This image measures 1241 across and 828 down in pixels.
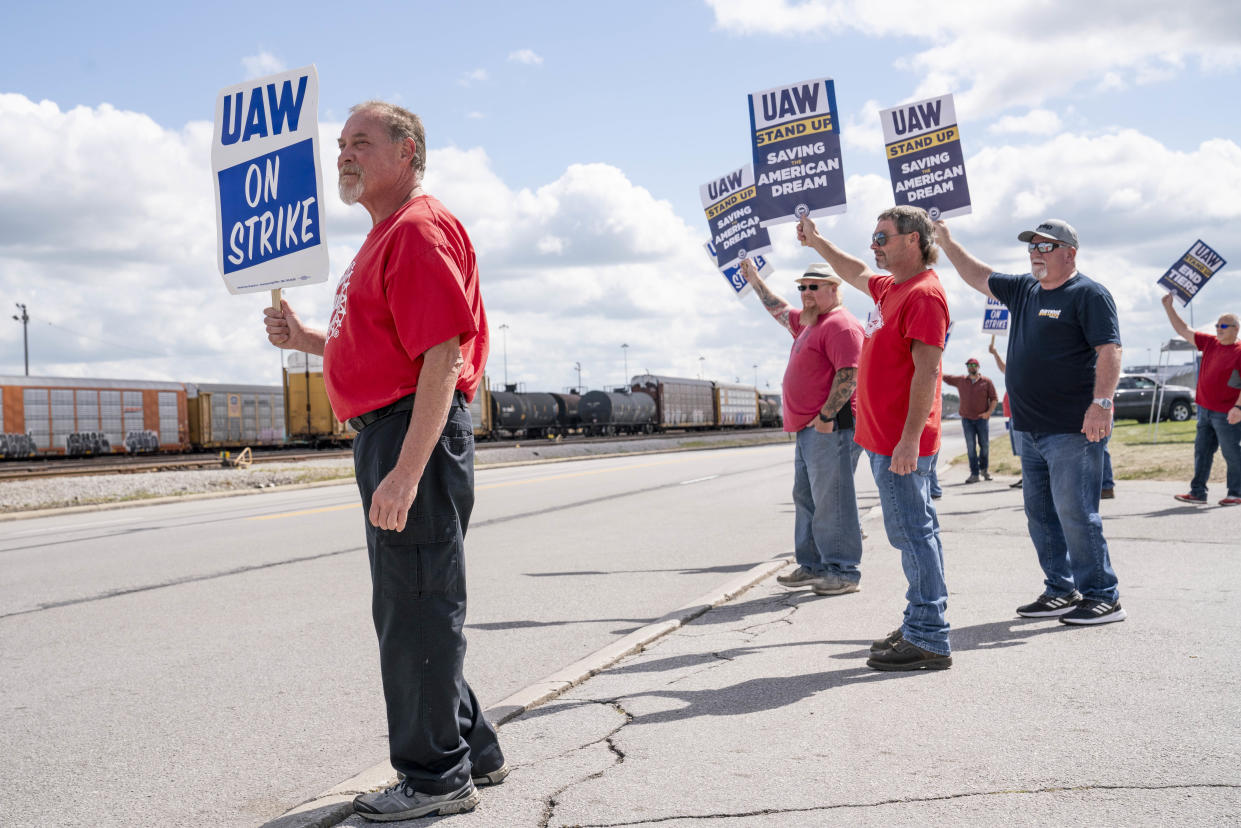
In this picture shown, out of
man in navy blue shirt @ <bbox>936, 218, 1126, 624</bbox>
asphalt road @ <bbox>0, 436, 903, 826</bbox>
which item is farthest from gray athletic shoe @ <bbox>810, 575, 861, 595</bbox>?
man in navy blue shirt @ <bbox>936, 218, 1126, 624</bbox>

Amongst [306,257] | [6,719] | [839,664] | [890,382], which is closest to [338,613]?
[6,719]

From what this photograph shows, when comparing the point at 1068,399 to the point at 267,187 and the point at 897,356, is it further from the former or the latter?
the point at 267,187

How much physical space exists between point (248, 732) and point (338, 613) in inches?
97.2

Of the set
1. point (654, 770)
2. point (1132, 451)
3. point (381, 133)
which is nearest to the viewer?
point (381, 133)

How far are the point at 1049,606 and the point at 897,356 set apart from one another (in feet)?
6.46

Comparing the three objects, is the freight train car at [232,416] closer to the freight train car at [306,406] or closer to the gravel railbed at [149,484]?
the freight train car at [306,406]

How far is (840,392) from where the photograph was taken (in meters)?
6.62

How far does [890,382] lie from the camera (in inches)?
196

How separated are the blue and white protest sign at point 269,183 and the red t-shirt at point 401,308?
1331 millimetres

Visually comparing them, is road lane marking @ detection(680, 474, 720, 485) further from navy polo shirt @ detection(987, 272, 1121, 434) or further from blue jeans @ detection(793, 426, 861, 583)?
navy polo shirt @ detection(987, 272, 1121, 434)

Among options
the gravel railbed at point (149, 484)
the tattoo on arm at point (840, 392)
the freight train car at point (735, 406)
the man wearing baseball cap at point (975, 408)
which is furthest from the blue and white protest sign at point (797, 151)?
the freight train car at point (735, 406)

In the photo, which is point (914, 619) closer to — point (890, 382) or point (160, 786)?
point (890, 382)

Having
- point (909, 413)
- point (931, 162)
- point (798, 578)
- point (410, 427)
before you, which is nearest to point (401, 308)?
point (410, 427)

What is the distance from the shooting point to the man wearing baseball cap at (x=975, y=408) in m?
15.4
